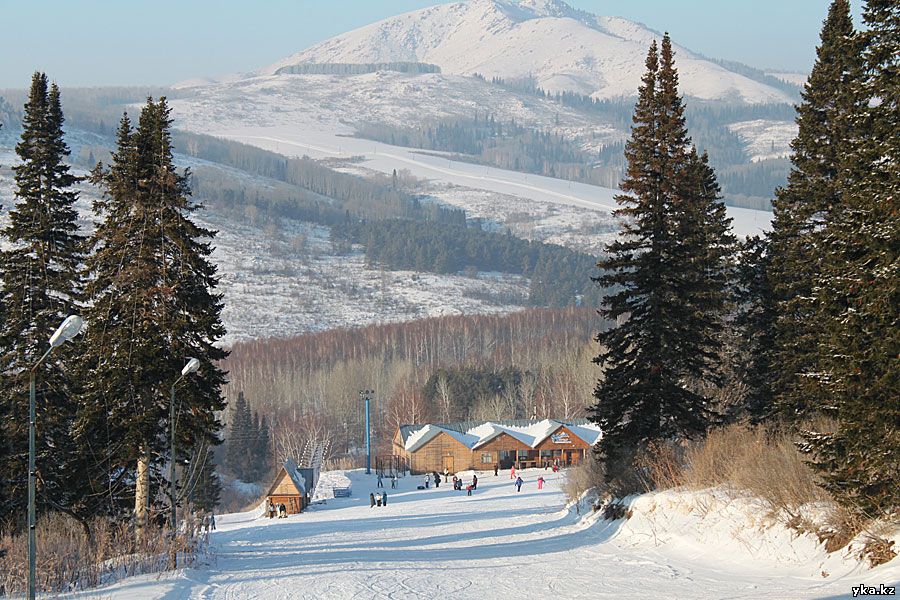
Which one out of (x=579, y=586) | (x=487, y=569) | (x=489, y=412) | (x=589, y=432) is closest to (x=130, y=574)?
(x=487, y=569)

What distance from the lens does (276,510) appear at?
179 ft

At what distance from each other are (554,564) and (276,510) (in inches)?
1455

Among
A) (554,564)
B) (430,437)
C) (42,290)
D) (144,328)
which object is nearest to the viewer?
(554,564)

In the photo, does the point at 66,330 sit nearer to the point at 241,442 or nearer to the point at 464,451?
the point at 464,451

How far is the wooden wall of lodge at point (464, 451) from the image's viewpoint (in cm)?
8925

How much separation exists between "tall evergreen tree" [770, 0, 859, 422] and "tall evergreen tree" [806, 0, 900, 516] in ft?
39.0

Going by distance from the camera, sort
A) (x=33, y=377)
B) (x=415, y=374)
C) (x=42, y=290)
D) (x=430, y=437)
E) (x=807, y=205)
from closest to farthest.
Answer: (x=33, y=377) → (x=42, y=290) → (x=807, y=205) → (x=430, y=437) → (x=415, y=374)

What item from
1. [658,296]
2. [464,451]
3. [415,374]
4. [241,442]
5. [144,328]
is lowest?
[415,374]

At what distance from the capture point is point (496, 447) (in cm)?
9025

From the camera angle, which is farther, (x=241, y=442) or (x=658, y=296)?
(x=241, y=442)

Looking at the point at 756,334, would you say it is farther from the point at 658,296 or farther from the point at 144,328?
the point at 144,328

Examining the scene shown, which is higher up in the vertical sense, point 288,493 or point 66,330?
point 66,330

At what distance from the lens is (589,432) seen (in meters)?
91.1

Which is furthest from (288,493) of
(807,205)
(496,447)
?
(496,447)
